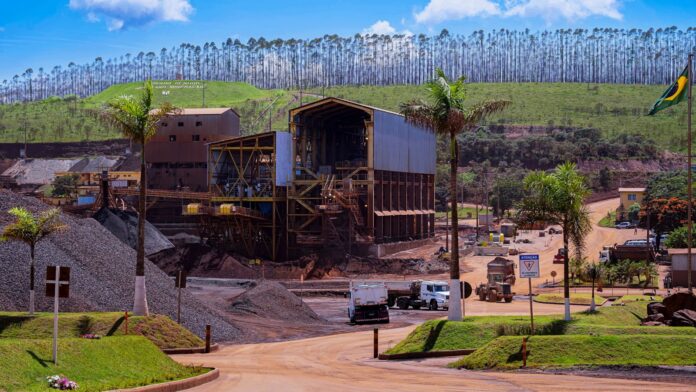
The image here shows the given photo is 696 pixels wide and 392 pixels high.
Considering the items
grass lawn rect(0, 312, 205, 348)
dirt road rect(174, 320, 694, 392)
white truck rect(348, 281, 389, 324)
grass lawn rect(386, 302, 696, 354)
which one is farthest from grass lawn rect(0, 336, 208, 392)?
white truck rect(348, 281, 389, 324)

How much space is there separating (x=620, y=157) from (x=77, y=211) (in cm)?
10930

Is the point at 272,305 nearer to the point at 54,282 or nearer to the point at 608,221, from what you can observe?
the point at 54,282

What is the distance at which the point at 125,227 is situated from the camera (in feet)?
228

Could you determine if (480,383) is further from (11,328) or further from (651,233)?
(651,233)

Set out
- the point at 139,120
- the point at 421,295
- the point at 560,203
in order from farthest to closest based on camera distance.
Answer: the point at 421,295, the point at 560,203, the point at 139,120

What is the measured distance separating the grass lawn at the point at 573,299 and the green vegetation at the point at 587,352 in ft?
95.4

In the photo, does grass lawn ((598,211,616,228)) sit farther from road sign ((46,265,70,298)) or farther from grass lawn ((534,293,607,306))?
road sign ((46,265,70,298))

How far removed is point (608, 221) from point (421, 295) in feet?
222

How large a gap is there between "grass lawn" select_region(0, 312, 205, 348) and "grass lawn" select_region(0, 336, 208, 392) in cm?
640

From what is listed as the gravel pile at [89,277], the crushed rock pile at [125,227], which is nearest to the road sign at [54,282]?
the gravel pile at [89,277]

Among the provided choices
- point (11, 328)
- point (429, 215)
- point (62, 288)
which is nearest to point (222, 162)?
point (429, 215)

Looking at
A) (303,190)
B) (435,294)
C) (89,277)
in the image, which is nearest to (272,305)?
(435,294)

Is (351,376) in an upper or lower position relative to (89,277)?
lower

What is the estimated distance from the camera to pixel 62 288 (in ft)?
76.5
